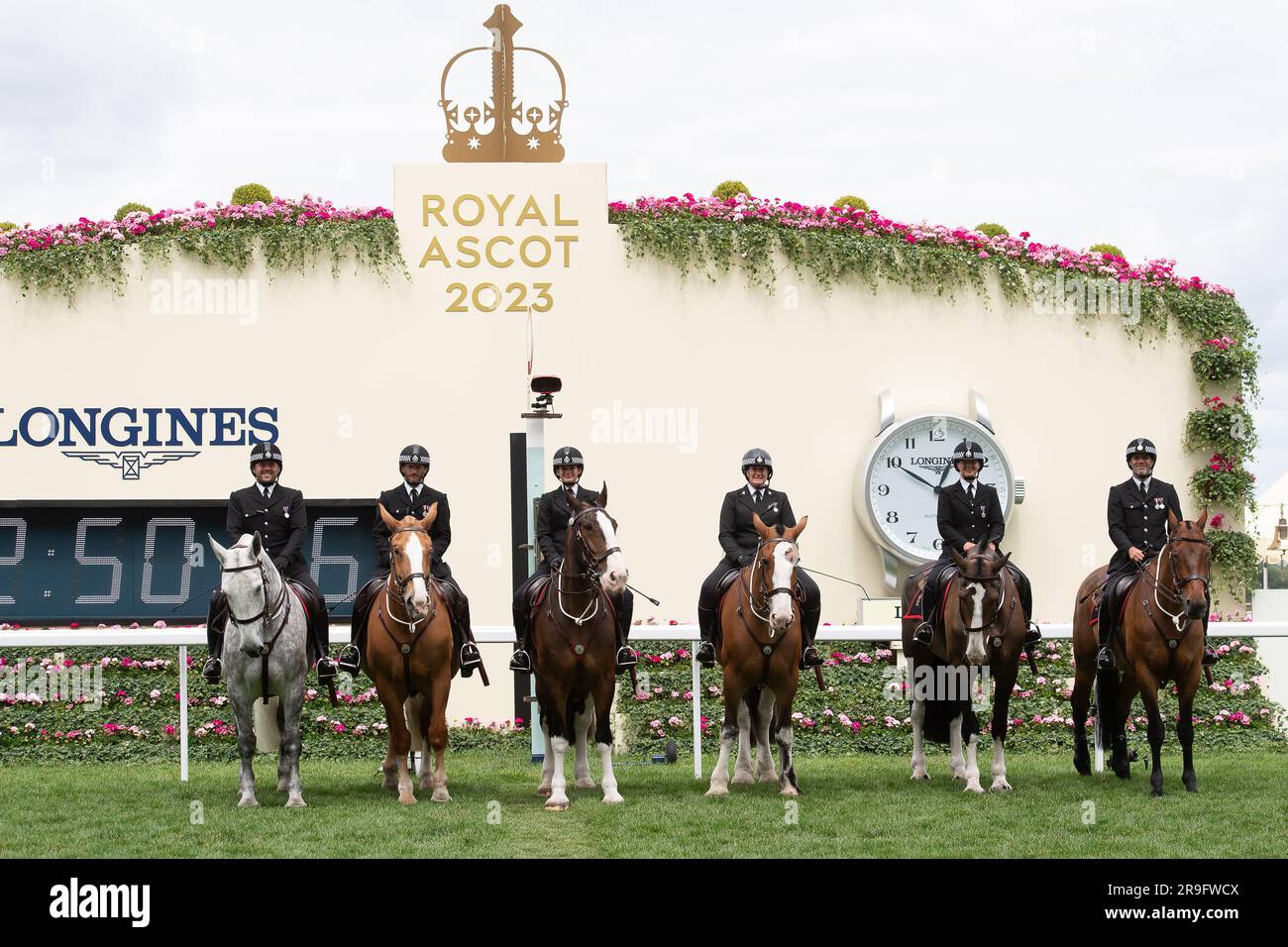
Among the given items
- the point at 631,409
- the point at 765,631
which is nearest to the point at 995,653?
the point at 765,631

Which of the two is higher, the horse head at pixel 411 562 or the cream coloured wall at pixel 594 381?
the cream coloured wall at pixel 594 381

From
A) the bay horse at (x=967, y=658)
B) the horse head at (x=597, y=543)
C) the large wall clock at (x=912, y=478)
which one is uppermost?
the large wall clock at (x=912, y=478)

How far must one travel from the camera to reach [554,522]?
10.4 metres

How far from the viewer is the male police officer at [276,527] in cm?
1025

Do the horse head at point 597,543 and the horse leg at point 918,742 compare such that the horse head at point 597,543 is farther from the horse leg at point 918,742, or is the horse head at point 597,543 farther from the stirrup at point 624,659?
the horse leg at point 918,742

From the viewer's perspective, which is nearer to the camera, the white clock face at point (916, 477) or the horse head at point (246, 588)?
the horse head at point (246, 588)

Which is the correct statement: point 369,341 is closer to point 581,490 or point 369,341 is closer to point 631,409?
point 631,409

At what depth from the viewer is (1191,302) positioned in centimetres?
1666

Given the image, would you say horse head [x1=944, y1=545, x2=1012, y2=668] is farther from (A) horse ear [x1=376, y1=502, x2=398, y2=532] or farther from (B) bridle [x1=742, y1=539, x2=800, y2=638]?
(A) horse ear [x1=376, y1=502, x2=398, y2=532]

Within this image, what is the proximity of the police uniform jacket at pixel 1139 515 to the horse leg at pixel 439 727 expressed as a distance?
490 cm

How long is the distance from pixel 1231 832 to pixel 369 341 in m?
10.1

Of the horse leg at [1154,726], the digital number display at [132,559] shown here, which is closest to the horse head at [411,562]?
the horse leg at [1154,726]

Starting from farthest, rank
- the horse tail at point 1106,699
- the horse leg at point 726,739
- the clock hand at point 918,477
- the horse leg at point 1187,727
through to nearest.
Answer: the clock hand at point 918,477
the horse tail at point 1106,699
the horse leg at point 1187,727
the horse leg at point 726,739
